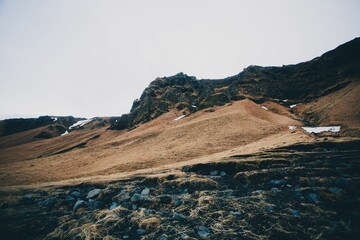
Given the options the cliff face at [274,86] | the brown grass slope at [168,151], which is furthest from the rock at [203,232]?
the cliff face at [274,86]

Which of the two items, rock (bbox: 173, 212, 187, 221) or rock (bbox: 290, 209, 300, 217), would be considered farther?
rock (bbox: 173, 212, 187, 221)

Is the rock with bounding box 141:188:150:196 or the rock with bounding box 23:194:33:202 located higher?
the rock with bounding box 23:194:33:202

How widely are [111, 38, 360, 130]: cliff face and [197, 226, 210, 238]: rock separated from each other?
47906mm

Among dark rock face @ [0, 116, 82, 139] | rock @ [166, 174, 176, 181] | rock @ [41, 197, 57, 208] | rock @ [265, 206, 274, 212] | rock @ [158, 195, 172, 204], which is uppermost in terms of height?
dark rock face @ [0, 116, 82, 139]

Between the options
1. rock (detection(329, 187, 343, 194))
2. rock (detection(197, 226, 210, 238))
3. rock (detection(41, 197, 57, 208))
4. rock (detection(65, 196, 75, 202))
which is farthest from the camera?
rock (detection(65, 196, 75, 202))

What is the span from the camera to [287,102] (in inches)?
2242

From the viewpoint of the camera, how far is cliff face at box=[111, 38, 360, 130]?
55.1 meters

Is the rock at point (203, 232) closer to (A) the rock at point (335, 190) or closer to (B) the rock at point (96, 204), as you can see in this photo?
(B) the rock at point (96, 204)

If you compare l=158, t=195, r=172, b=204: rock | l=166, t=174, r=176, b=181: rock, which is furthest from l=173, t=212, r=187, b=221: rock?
l=166, t=174, r=176, b=181: rock

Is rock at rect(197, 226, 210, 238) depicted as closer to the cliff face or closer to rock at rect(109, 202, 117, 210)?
rock at rect(109, 202, 117, 210)

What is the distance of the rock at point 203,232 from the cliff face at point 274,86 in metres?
47.9

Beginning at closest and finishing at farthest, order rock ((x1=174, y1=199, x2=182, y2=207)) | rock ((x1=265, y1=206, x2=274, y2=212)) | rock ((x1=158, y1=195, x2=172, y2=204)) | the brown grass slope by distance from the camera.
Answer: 1. rock ((x1=265, y1=206, x2=274, y2=212))
2. rock ((x1=174, y1=199, x2=182, y2=207))
3. rock ((x1=158, y1=195, x2=172, y2=204))
4. the brown grass slope

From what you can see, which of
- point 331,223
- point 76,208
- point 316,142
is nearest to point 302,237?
point 331,223

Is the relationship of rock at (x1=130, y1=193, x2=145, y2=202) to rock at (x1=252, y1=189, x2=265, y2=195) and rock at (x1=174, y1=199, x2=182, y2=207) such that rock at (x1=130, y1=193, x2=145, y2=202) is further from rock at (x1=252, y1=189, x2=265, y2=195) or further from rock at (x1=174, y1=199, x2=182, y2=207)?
rock at (x1=252, y1=189, x2=265, y2=195)
